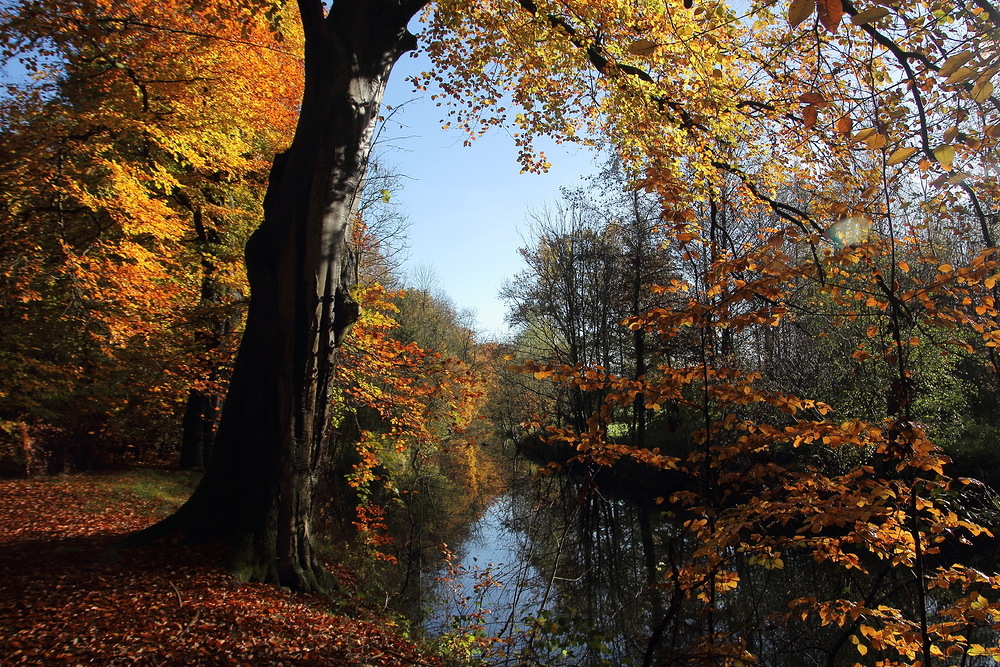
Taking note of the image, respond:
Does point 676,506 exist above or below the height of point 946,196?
below

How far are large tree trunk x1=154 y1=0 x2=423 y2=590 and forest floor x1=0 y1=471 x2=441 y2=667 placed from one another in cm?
34

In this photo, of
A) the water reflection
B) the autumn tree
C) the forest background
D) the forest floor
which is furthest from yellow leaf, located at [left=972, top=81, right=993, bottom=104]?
the autumn tree

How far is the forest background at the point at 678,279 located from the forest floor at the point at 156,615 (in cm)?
58

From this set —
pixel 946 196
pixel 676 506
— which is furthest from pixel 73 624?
pixel 676 506

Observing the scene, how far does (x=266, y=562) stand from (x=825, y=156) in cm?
623

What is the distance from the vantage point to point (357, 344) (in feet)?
30.5

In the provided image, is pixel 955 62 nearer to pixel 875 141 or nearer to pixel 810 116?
pixel 875 141

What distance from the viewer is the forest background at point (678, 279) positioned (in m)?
3.18

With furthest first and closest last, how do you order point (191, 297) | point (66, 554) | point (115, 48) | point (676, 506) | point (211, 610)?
point (676, 506) < point (191, 297) < point (115, 48) < point (66, 554) < point (211, 610)

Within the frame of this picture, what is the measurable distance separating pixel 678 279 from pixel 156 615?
4.95 meters

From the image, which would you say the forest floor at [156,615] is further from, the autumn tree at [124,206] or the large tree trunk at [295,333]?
the autumn tree at [124,206]

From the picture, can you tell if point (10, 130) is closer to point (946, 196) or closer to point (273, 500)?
point (273, 500)

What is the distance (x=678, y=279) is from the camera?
5.35m

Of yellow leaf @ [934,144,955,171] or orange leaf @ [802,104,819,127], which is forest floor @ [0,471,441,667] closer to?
orange leaf @ [802,104,819,127]
